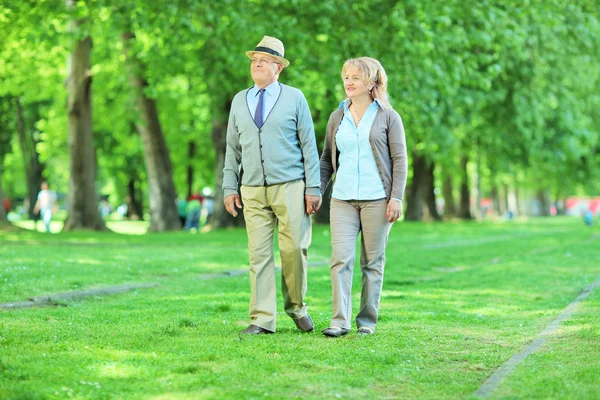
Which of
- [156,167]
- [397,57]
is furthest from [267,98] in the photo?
[156,167]

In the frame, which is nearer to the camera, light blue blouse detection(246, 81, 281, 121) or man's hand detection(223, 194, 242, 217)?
light blue blouse detection(246, 81, 281, 121)

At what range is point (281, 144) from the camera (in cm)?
791

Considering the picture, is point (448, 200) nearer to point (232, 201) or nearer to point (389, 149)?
point (389, 149)

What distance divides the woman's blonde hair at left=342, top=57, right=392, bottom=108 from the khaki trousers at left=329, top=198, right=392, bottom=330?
2.78 ft

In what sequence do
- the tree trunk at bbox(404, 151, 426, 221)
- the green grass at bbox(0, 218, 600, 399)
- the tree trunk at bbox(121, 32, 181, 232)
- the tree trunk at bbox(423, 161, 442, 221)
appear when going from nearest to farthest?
1. the green grass at bbox(0, 218, 600, 399)
2. the tree trunk at bbox(121, 32, 181, 232)
3. the tree trunk at bbox(404, 151, 426, 221)
4. the tree trunk at bbox(423, 161, 442, 221)

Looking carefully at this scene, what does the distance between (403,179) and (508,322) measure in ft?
7.04

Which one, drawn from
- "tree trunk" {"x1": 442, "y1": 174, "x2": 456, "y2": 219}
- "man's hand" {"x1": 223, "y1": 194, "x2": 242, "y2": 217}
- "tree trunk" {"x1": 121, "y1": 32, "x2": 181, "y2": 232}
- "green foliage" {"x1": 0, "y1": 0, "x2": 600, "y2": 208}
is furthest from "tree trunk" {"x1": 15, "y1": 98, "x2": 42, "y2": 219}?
"man's hand" {"x1": 223, "y1": 194, "x2": 242, "y2": 217}

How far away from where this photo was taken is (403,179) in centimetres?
797

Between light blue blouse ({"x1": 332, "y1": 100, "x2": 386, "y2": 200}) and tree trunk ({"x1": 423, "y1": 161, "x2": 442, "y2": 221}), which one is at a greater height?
light blue blouse ({"x1": 332, "y1": 100, "x2": 386, "y2": 200})

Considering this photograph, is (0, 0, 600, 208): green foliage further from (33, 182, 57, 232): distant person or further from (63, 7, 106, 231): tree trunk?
(33, 182, 57, 232): distant person

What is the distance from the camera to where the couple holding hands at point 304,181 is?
7934 millimetres

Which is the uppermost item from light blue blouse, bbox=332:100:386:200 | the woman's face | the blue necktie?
the woman's face

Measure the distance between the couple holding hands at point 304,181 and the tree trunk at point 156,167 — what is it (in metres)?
24.0

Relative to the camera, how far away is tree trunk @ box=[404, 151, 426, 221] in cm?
4503
